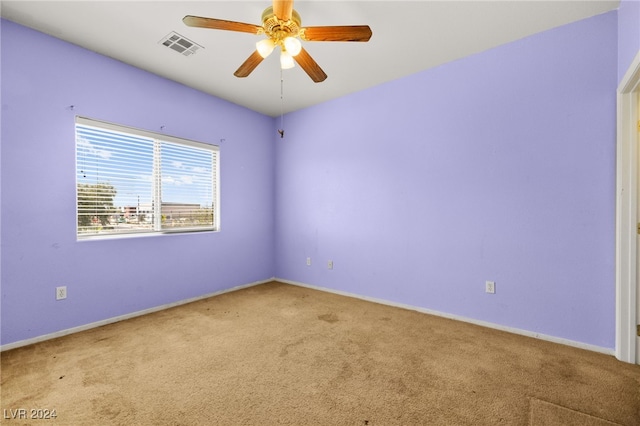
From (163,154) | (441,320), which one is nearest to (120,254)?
(163,154)

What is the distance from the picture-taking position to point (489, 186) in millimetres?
2814

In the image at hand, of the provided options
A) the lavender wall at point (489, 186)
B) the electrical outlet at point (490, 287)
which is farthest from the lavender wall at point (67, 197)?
the electrical outlet at point (490, 287)

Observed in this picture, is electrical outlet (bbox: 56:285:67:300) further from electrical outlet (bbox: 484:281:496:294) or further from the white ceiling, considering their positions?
electrical outlet (bbox: 484:281:496:294)

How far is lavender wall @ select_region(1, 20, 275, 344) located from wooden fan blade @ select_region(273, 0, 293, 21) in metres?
2.31

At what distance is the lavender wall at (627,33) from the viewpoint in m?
1.85

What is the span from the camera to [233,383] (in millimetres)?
1879

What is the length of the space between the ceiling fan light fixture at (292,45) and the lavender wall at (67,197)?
2.24m

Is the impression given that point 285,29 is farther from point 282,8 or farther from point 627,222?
point 627,222

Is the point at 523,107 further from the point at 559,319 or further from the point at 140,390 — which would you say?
the point at 140,390

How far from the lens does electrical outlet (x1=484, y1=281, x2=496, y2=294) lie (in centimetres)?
279

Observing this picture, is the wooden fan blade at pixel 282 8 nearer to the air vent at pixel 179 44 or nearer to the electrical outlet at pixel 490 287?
the air vent at pixel 179 44

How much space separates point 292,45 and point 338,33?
321 mm

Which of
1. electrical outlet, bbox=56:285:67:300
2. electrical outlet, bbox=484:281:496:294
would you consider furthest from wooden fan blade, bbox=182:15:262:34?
electrical outlet, bbox=484:281:496:294

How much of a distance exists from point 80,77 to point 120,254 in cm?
184
